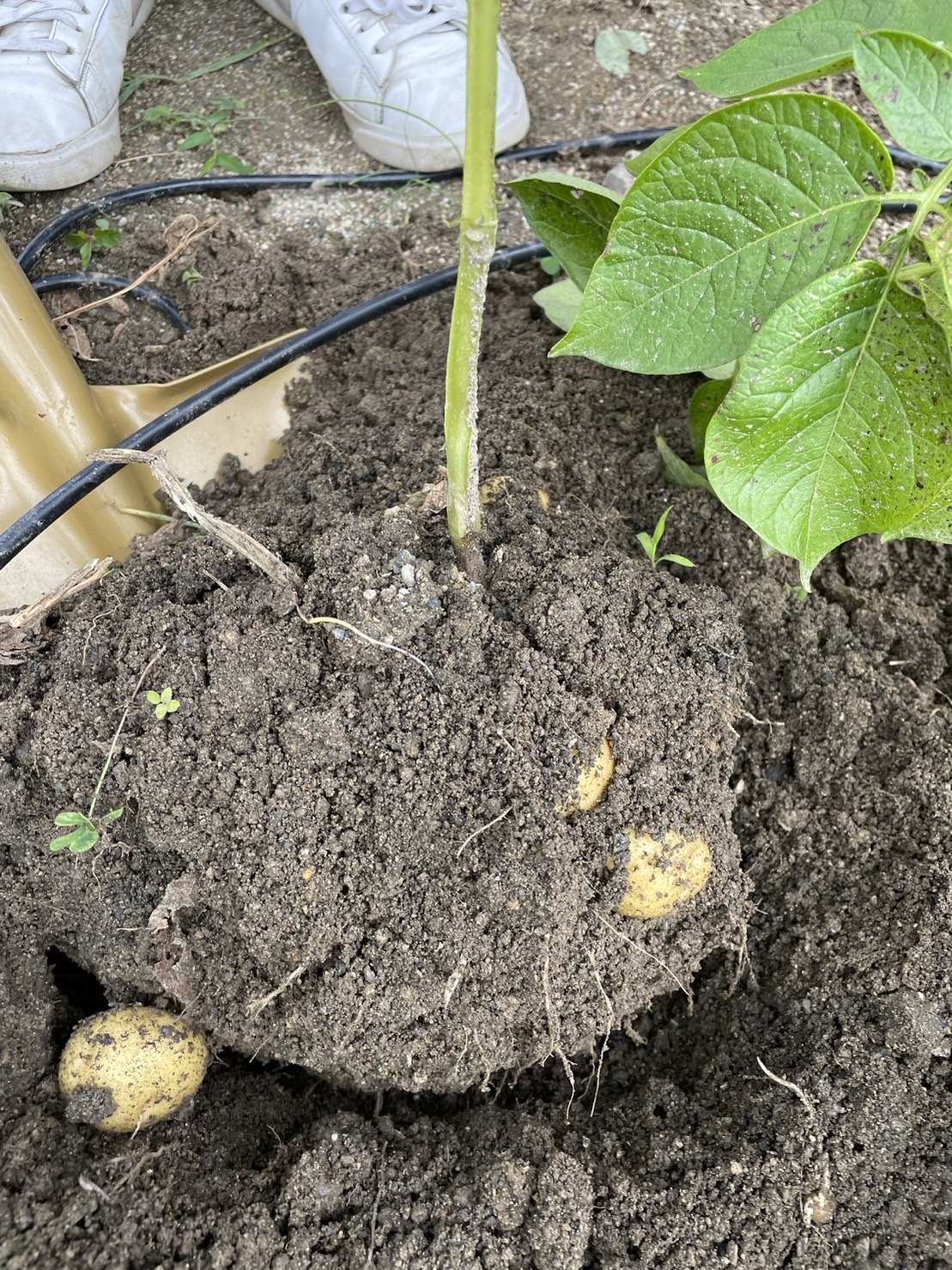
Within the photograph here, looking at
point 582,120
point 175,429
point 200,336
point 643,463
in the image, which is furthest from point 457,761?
point 582,120

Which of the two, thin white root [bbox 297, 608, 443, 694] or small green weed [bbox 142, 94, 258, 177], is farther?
small green weed [bbox 142, 94, 258, 177]

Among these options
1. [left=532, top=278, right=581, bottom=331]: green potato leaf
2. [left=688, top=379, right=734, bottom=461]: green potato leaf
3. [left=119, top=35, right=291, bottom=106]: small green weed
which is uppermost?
[left=119, top=35, right=291, bottom=106]: small green weed

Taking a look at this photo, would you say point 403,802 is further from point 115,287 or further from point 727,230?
point 115,287

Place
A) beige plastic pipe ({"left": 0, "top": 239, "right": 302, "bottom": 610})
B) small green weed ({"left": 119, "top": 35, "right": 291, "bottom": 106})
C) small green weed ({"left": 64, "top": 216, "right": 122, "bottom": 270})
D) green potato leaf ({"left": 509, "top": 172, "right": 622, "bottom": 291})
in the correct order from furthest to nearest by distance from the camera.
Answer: small green weed ({"left": 119, "top": 35, "right": 291, "bottom": 106}) < small green weed ({"left": 64, "top": 216, "right": 122, "bottom": 270}) < beige plastic pipe ({"left": 0, "top": 239, "right": 302, "bottom": 610}) < green potato leaf ({"left": 509, "top": 172, "right": 622, "bottom": 291})

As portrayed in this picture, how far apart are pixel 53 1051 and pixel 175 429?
85cm

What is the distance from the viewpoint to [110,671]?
3.77ft

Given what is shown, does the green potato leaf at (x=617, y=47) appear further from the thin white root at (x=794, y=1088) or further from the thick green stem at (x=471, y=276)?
the thin white root at (x=794, y=1088)

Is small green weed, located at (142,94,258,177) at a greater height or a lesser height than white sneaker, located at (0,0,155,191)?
lesser

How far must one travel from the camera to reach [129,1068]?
1.06 m

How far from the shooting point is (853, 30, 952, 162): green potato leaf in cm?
82

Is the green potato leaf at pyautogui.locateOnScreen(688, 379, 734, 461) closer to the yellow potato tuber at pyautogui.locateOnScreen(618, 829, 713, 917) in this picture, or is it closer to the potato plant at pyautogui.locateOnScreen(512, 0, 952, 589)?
the potato plant at pyautogui.locateOnScreen(512, 0, 952, 589)

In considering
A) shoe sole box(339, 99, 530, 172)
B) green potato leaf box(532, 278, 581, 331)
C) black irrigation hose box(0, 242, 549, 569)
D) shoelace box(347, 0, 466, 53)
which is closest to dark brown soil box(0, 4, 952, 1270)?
black irrigation hose box(0, 242, 549, 569)

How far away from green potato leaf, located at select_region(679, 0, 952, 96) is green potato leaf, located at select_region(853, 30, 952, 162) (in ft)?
0.51

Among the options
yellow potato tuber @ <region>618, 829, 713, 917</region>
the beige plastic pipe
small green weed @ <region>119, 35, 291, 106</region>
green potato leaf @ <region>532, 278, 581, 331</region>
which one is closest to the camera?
yellow potato tuber @ <region>618, 829, 713, 917</region>
